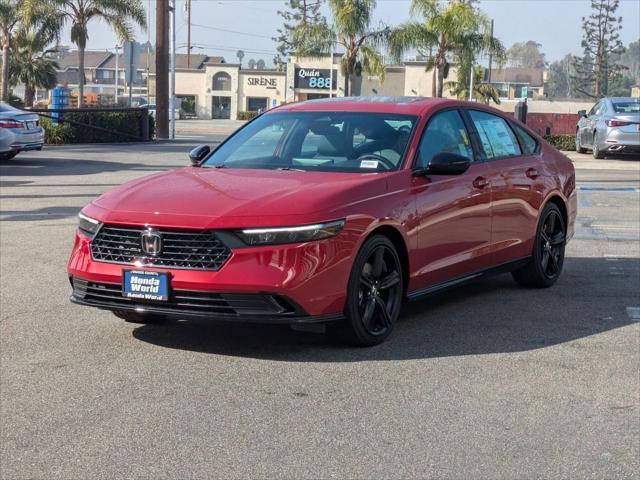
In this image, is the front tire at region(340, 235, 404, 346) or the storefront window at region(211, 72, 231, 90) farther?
the storefront window at region(211, 72, 231, 90)

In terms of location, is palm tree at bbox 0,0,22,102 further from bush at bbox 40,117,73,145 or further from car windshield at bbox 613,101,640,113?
car windshield at bbox 613,101,640,113

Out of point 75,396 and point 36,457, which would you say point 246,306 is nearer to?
point 75,396

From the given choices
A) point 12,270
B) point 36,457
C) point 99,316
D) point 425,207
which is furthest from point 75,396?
point 12,270

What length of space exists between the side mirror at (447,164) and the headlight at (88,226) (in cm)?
228

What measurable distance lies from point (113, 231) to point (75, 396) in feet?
3.96

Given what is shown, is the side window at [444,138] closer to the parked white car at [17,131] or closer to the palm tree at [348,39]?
the parked white car at [17,131]

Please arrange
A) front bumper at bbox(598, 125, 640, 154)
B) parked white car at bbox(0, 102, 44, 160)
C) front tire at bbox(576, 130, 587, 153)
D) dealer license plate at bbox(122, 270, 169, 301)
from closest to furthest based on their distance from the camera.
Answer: dealer license plate at bbox(122, 270, 169, 301), parked white car at bbox(0, 102, 44, 160), front bumper at bbox(598, 125, 640, 154), front tire at bbox(576, 130, 587, 153)

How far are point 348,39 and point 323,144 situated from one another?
151 feet

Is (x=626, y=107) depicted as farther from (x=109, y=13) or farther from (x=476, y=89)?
(x=476, y=89)

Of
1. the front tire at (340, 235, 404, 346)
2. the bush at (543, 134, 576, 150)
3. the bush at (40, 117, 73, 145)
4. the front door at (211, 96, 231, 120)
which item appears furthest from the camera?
the front door at (211, 96, 231, 120)

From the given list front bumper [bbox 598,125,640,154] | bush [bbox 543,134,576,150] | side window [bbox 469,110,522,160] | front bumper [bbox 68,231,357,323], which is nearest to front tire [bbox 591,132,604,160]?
front bumper [bbox 598,125,640,154]

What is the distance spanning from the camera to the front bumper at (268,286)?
254 inches

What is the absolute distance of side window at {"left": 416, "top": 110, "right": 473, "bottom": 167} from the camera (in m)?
7.92

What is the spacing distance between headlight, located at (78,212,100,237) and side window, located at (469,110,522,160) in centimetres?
323
